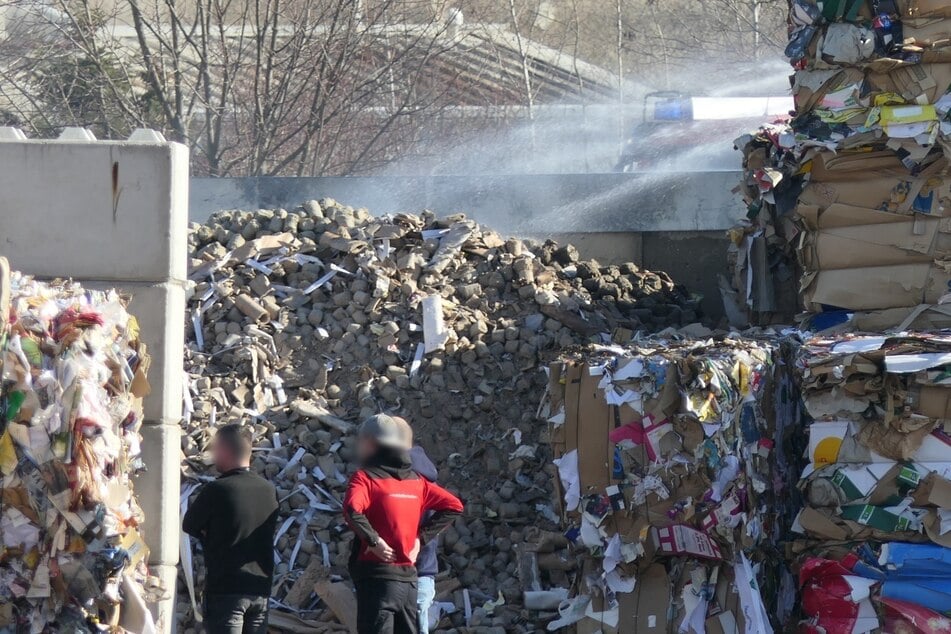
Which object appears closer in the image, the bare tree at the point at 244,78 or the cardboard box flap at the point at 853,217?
the cardboard box flap at the point at 853,217

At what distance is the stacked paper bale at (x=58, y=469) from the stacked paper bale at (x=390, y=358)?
2.00 metres

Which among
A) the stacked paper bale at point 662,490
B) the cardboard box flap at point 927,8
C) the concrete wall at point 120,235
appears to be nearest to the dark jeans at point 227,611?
the concrete wall at point 120,235

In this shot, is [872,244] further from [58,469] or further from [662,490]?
[58,469]

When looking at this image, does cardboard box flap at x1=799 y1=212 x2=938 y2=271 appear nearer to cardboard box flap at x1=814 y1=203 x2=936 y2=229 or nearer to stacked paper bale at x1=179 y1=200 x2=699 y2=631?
cardboard box flap at x1=814 y1=203 x2=936 y2=229

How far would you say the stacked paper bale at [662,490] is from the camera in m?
5.85

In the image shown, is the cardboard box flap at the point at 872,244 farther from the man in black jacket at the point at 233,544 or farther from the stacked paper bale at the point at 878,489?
the man in black jacket at the point at 233,544

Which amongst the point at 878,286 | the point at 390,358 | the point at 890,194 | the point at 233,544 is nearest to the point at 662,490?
the point at 233,544

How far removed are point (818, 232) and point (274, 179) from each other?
429 cm

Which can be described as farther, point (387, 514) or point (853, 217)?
point (853, 217)

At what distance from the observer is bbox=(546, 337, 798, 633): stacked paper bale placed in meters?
5.85

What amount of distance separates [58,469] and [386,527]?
145cm

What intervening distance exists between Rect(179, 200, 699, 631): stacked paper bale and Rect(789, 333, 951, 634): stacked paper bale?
65.0 inches

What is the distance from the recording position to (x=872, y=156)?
7.57m

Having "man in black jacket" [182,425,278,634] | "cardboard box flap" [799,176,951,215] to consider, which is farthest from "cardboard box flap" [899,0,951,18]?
"man in black jacket" [182,425,278,634]
